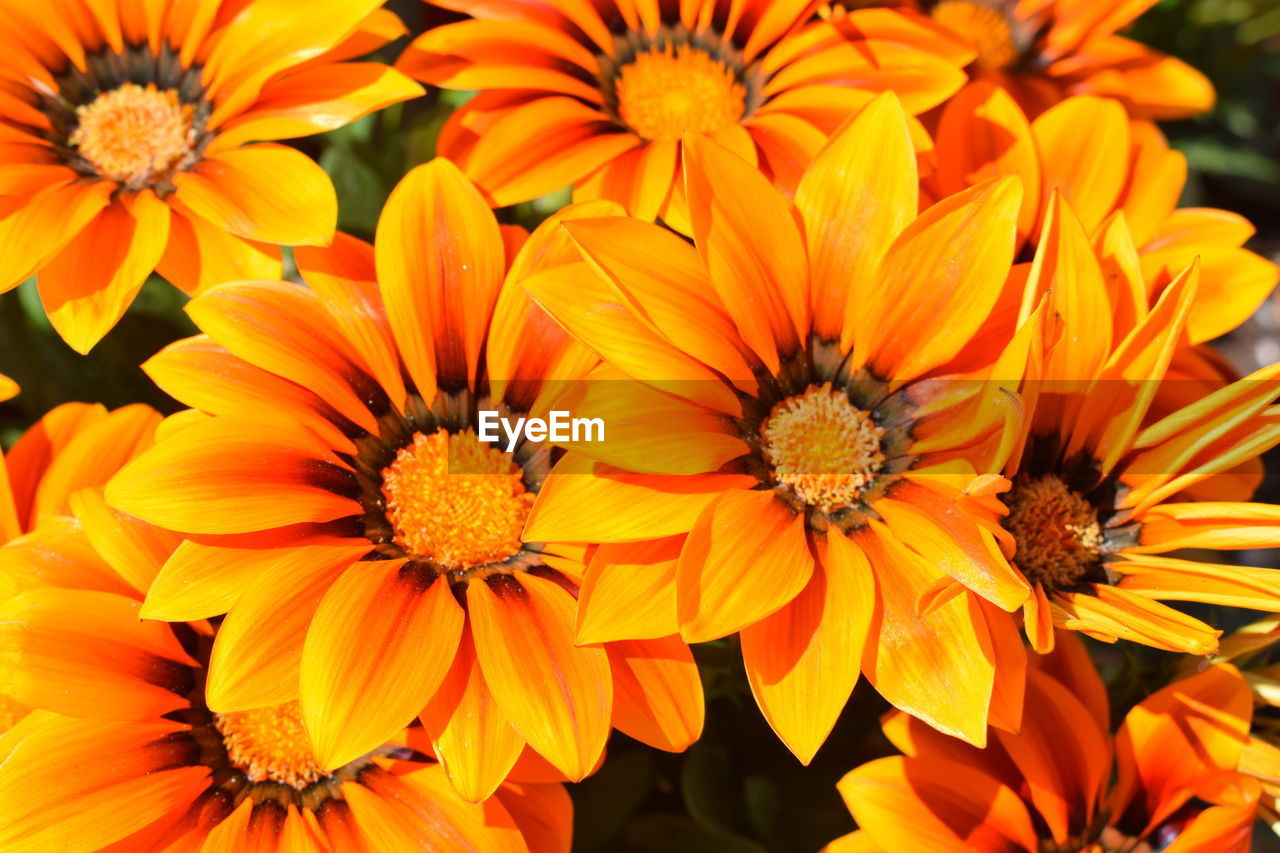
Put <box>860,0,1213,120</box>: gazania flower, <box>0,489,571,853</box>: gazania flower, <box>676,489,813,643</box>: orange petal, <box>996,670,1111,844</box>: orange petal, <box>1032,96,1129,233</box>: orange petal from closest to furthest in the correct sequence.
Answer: <box>676,489,813,643</box>: orange petal
<box>0,489,571,853</box>: gazania flower
<box>996,670,1111,844</box>: orange petal
<box>1032,96,1129,233</box>: orange petal
<box>860,0,1213,120</box>: gazania flower

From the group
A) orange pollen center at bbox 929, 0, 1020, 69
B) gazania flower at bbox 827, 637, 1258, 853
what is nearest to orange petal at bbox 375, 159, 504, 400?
gazania flower at bbox 827, 637, 1258, 853

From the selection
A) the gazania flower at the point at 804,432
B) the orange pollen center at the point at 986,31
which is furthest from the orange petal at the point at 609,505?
the orange pollen center at the point at 986,31

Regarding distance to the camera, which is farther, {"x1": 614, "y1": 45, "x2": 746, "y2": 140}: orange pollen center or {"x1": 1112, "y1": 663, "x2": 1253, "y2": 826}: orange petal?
{"x1": 614, "y1": 45, "x2": 746, "y2": 140}: orange pollen center

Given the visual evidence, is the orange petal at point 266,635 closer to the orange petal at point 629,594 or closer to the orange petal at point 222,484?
the orange petal at point 222,484

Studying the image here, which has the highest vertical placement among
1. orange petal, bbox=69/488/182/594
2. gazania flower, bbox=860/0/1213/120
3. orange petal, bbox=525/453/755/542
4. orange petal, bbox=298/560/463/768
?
gazania flower, bbox=860/0/1213/120

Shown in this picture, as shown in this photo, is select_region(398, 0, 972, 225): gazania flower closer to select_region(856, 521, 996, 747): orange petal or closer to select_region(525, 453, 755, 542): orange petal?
select_region(525, 453, 755, 542): orange petal

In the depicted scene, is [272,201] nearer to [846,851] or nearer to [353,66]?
[353,66]
